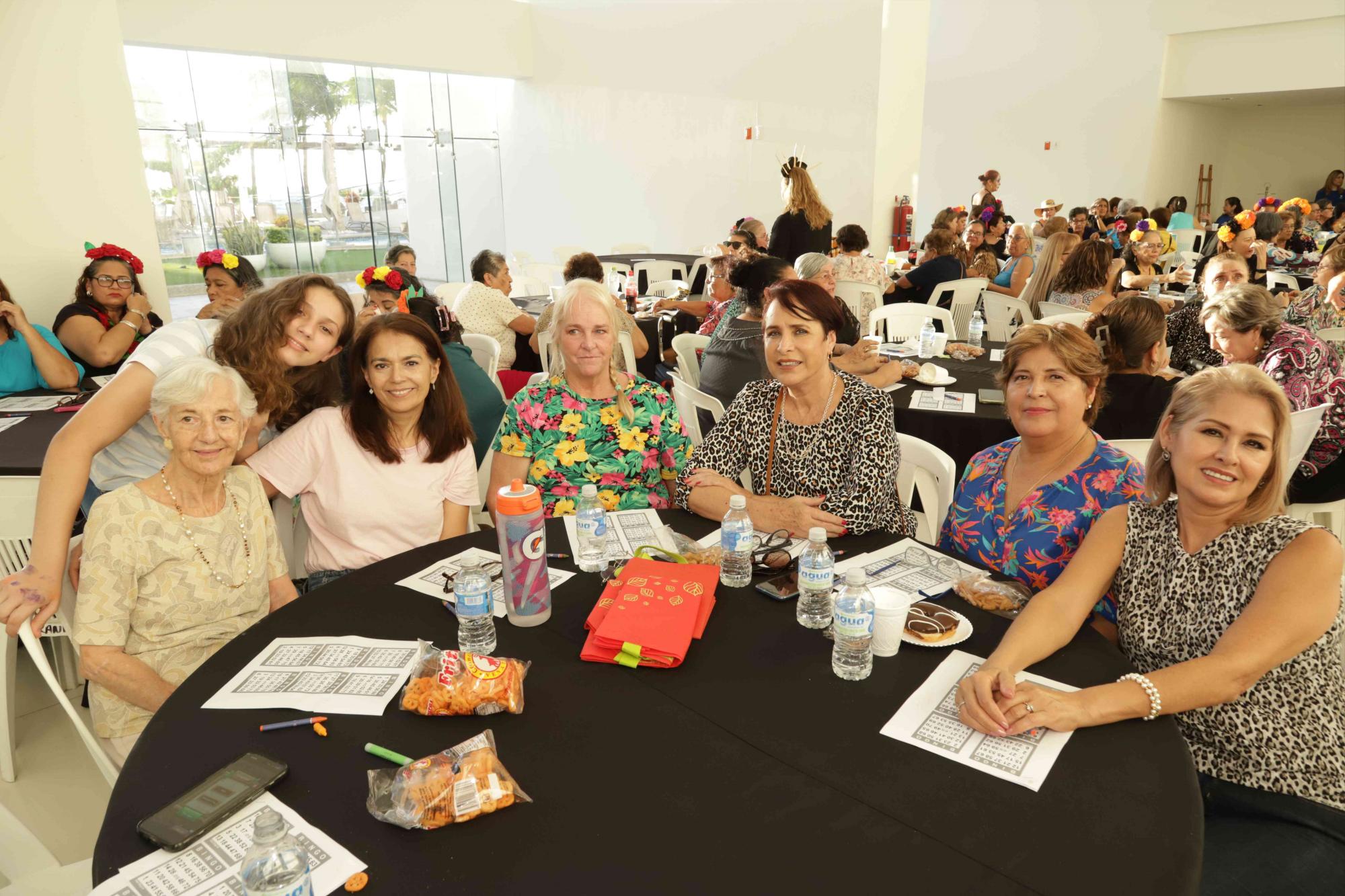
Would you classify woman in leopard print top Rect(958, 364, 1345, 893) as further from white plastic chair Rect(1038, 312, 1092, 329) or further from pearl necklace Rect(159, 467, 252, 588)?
white plastic chair Rect(1038, 312, 1092, 329)

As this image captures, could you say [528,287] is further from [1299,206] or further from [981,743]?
[1299,206]

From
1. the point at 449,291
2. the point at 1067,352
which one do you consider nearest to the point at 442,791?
the point at 1067,352

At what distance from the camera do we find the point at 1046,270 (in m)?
6.32

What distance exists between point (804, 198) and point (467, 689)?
6.61 meters

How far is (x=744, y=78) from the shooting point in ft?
34.8

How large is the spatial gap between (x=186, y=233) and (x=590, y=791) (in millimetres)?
10750

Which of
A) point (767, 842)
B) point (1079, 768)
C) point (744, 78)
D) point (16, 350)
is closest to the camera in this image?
point (767, 842)

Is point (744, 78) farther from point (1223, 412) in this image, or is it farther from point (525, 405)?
point (1223, 412)

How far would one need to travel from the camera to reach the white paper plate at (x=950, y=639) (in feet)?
5.66

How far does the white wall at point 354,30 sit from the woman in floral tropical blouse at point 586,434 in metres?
8.40

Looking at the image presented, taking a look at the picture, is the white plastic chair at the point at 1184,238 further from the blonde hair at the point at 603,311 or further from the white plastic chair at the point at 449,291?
the blonde hair at the point at 603,311

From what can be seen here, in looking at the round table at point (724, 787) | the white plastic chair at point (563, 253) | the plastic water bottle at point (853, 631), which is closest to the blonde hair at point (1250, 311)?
the round table at point (724, 787)

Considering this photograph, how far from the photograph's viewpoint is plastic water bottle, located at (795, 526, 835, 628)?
1.79 metres

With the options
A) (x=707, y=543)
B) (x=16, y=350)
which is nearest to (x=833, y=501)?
(x=707, y=543)
